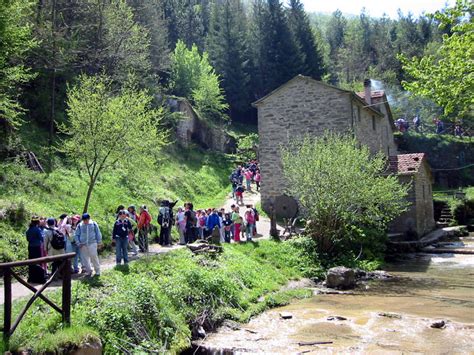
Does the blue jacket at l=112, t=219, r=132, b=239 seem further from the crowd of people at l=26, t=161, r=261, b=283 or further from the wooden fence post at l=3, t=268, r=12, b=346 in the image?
the wooden fence post at l=3, t=268, r=12, b=346

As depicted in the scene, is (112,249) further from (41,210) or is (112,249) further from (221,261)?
(221,261)

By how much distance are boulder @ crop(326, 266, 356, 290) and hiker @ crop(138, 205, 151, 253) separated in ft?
22.7

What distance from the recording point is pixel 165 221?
60.9 feet

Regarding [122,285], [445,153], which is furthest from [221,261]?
[445,153]

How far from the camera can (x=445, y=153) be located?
44.1 m

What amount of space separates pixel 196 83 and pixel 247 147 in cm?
857

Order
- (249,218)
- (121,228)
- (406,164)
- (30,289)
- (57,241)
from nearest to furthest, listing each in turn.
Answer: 1. (30,289)
2. (57,241)
3. (121,228)
4. (249,218)
5. (406,164)

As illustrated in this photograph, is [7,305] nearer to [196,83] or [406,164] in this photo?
[406,164]

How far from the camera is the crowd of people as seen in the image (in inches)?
465

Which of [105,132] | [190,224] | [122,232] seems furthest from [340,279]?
[105,132]

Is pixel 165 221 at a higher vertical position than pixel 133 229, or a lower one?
higher

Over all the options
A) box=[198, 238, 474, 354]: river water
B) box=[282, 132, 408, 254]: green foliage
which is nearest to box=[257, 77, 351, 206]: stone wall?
box=[282, 132, 408, 254]: green foliage

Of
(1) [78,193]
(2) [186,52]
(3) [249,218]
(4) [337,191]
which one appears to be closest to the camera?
(4) [337,191]

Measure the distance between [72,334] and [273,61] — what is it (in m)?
49.7
